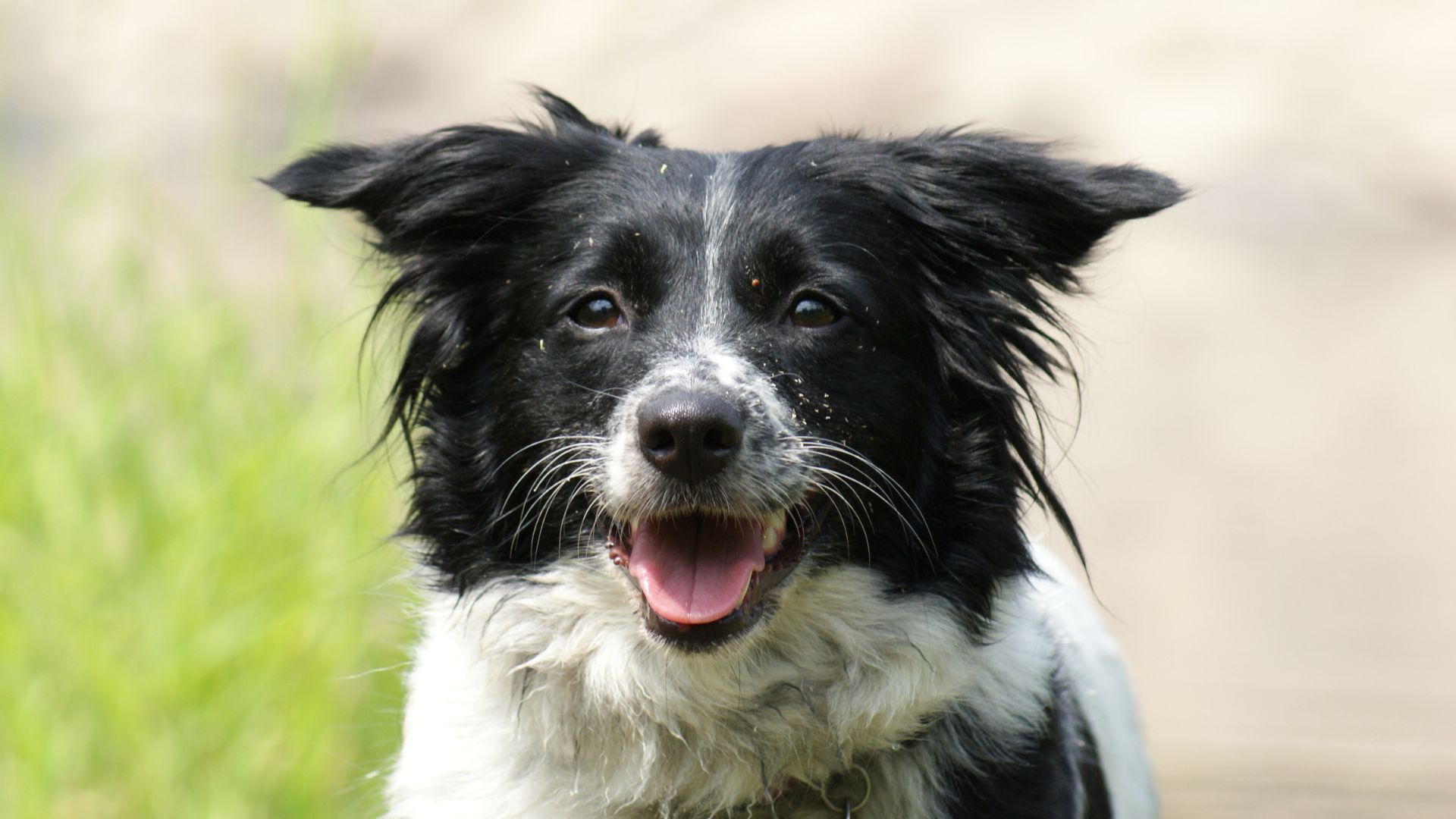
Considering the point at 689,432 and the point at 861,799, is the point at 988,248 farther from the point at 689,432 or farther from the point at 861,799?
the point at 861,799

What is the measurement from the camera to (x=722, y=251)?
330 cm

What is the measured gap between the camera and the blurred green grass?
4727 mm

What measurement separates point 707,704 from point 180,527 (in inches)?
107

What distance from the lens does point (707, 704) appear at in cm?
322

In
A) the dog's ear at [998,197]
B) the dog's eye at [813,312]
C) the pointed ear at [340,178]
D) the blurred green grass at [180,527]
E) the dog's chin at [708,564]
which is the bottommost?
the blurred green grass at [180,527]

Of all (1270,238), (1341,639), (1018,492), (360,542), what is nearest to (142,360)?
(360,542)

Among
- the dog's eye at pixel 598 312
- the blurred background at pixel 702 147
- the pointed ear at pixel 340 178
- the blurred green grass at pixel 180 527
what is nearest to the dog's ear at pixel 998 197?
the blurred background at pixel 702 147

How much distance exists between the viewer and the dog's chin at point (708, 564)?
3062mm

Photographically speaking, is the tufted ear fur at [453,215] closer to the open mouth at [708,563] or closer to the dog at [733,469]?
the dog at [733,469]

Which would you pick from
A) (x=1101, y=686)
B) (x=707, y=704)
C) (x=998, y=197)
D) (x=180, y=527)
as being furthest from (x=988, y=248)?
(x=180, y=527)

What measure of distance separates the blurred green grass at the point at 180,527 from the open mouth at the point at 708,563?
115 centimetres

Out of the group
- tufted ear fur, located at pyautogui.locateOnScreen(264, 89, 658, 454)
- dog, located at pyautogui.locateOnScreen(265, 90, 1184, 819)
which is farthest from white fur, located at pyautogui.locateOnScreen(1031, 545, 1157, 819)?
tufted ear fur, located at pyautogui.locateOnScreen(264, 89, 658, 454)

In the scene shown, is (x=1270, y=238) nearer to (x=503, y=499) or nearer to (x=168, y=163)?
(x=168, y=163)

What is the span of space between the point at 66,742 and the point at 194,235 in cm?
238
